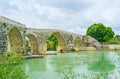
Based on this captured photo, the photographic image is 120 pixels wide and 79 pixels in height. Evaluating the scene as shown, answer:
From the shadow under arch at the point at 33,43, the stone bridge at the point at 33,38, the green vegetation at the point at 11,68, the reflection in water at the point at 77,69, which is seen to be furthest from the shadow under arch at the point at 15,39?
the green vegetation at the point at 11,68

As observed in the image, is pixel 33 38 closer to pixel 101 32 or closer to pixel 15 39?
pixel 15 39

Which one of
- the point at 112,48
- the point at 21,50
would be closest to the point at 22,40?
the point at 21,50

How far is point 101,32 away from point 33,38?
25.9m

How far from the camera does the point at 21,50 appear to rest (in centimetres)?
2553

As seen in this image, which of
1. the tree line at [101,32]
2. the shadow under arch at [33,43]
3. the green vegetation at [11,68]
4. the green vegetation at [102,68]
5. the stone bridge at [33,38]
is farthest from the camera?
the tree line at [101,32]

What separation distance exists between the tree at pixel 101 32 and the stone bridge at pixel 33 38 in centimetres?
672

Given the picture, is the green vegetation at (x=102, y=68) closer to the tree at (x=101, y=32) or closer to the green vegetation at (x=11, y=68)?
the green vegetation at (x=11, y=68)

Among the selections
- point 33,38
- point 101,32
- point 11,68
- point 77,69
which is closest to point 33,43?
point 33,38

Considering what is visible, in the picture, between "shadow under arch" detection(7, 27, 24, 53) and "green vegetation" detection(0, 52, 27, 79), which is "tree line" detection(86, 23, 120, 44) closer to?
"shadow under arch" detection(7, 27, 24, 53)

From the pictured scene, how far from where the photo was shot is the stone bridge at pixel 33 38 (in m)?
21.0

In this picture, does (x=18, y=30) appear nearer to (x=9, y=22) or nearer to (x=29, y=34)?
(x=9, y=22)

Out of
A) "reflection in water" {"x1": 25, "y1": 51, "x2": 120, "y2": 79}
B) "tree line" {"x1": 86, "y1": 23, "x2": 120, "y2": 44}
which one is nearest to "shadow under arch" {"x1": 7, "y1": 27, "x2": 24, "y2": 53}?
"reflection in water" {"x1": 25, "y1": 51, "x2": 120, "y2": 79}

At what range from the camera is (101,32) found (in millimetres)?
55812

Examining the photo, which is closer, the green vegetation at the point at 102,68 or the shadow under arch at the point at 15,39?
the green vegetation at the point at 102,68
